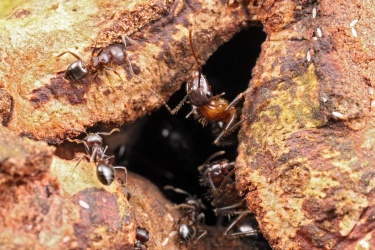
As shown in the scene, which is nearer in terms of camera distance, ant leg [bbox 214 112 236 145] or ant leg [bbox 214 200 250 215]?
ant leg [bbox 214 112 236 145]

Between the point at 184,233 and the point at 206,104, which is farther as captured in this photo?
the point at 206,104

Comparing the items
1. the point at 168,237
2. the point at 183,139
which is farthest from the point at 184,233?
the point at 183,139

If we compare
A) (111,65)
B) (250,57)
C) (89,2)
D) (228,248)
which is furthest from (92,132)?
(250,57)

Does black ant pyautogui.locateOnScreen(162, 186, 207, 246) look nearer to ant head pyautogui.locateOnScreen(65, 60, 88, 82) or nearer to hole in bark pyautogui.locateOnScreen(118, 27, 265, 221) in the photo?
hole in bark pyautogui.locateOnScreen(118, 27, 265, 221)

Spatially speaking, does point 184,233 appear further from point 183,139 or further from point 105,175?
point 183,139

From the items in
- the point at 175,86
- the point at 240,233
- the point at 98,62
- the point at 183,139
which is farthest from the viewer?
the point at 183,139

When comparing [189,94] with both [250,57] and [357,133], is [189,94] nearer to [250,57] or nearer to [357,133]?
[250,57]

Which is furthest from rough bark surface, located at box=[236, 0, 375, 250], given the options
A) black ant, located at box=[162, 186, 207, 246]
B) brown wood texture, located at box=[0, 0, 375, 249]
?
black ant, located at box=[162, 186, 207, 246]
